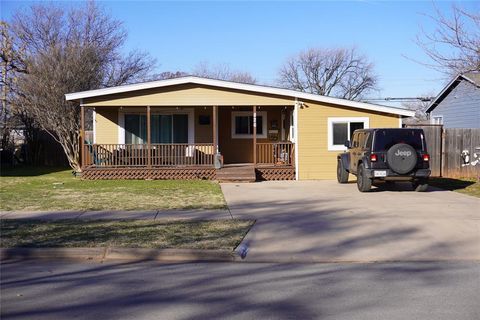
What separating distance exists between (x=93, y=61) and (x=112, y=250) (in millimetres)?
20307

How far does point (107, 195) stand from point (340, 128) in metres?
9.88

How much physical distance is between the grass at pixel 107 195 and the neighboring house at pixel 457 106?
45.9 feet

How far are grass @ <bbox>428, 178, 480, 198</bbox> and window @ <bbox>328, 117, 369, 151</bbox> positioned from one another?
346 centimetres

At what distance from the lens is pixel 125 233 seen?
9.62m

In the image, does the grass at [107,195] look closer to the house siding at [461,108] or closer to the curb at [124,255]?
the curb at [124,255]

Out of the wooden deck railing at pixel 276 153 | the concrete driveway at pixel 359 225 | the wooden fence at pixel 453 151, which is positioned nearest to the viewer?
the concrete driveway at pixel 359 225

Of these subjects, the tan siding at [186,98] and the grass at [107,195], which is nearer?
the grass at [107,195]

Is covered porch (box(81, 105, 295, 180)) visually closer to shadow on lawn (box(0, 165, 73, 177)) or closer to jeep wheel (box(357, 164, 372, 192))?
shadow on lawn (box(0, 165, 73, 177))

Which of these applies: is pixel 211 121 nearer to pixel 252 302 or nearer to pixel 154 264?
pixel 154 264

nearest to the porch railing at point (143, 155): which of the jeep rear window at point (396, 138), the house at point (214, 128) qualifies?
the house at point (214, 128)

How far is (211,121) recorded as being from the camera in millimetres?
22828

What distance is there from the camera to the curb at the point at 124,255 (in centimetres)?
826

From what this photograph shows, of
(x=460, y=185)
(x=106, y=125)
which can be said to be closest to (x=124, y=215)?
(x=106, y=125)

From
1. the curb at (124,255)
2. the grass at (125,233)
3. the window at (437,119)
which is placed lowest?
the curb at (124,255)
